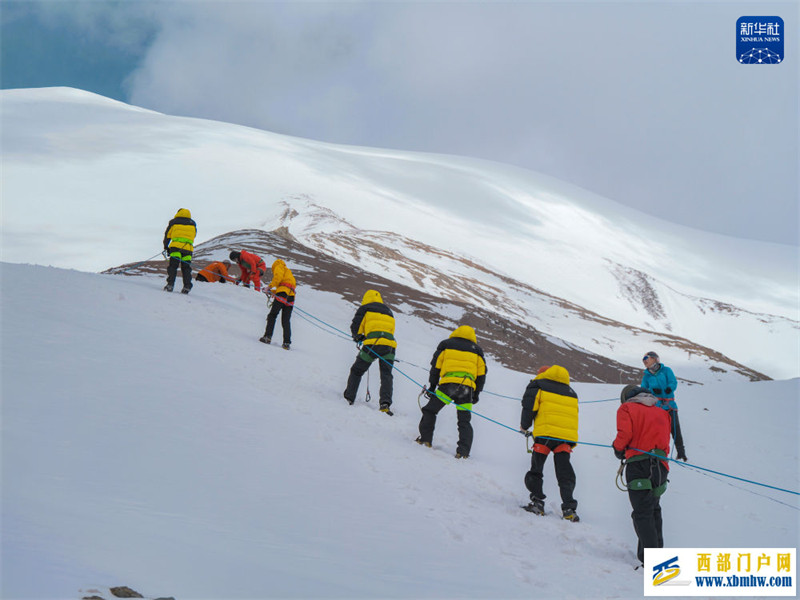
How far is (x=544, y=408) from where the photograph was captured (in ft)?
27.5

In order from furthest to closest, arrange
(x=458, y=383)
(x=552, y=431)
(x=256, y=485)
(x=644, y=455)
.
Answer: (x=458, y=383), (x=552, y=431), (x=644, y=455), (x=256, y=485)

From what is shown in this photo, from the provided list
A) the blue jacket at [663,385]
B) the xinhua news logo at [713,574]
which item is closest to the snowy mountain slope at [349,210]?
the blue jacket at [663,385]

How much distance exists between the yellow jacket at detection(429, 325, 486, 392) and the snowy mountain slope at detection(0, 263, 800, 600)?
1.19 meters

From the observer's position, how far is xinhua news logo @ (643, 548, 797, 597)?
5.88 m

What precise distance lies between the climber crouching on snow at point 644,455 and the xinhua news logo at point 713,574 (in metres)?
0.49

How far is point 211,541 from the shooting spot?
4445 millimetres

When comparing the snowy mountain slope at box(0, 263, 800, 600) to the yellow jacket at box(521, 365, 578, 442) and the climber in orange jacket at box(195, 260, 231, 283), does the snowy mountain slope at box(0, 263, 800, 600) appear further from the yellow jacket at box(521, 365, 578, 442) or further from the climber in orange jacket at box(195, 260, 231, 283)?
the climber in orange jacket at box(195, 260, 231, 283)

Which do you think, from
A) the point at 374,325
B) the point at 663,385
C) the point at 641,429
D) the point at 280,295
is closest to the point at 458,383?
the point at 374,325

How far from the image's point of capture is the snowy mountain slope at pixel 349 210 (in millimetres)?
68625

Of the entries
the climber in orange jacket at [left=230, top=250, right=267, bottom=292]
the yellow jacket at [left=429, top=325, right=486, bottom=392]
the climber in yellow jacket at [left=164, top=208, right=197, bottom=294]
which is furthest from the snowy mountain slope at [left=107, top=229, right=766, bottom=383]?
the yellow jacket at [left=429, top=325, right=486, bottom=392]

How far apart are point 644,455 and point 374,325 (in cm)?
596

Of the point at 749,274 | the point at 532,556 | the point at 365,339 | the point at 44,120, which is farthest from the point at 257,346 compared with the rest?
the point at 749,274

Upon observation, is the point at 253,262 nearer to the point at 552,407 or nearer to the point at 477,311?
the point at 552,407

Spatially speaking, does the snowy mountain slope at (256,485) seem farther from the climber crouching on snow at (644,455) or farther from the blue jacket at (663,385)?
the blue jacket at (663,385)
